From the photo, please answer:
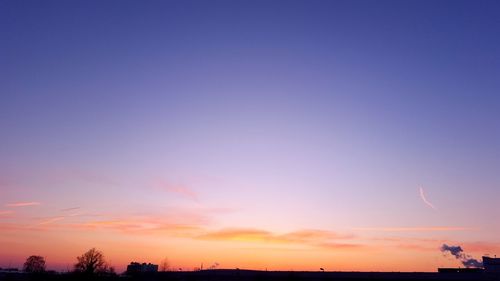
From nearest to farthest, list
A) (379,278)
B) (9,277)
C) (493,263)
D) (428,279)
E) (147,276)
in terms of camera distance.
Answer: (428,279) → (379,278) → (493,263) → (147,276) → (9,277)

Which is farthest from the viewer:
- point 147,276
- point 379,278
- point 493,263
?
point 147,276

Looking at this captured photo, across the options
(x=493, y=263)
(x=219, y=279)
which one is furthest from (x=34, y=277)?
(x=493, y=263)

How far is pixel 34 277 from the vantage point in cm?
15638

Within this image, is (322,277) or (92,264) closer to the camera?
(322,277)

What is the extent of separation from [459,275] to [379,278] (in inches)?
777

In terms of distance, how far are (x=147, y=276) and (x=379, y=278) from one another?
7931cm

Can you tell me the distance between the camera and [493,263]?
134 meters

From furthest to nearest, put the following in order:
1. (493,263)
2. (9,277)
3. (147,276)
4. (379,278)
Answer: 1. (9,277)
2. (147,276)
3. (493,263)
4. (379,278)

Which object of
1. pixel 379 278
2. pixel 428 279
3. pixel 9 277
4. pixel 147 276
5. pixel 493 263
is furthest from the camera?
pixel 9 277

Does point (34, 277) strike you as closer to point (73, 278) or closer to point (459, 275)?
point (73, 278)

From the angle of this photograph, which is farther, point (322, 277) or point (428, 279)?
point (322, 277)

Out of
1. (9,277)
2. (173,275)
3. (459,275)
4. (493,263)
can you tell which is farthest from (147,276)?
(493,263)

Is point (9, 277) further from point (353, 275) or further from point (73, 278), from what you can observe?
point (353, 275)

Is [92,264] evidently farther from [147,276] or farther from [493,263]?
[493,263]
